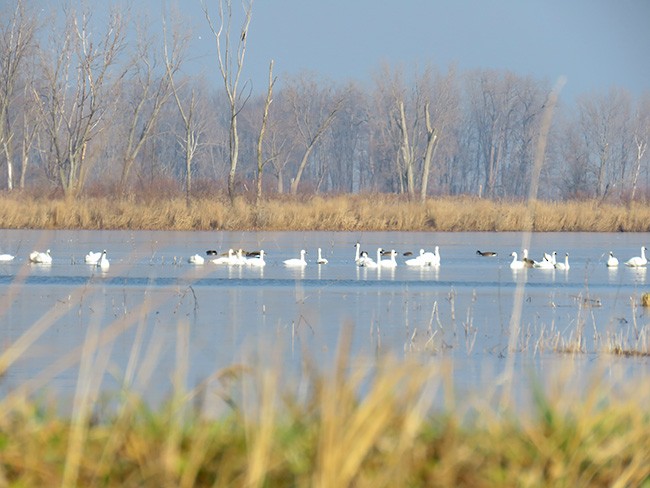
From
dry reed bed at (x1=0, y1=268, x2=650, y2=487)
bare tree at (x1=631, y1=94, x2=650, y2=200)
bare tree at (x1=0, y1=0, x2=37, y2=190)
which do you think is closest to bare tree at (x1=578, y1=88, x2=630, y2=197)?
bare tree at (x1=631, y1=94, x2=650, y2=200)

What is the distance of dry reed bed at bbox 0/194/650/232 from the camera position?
34.2 meters

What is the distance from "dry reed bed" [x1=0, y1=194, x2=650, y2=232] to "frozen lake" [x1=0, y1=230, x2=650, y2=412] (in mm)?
5881

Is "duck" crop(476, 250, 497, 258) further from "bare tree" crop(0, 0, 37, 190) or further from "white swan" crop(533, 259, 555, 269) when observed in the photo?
"bare tree" crop(0, 0, 37, 190)

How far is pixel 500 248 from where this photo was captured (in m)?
29.5

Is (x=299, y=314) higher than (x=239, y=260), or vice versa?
(x=299, y=314)

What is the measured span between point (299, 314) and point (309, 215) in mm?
21750

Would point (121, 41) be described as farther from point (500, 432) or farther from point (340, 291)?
point (500, 432)

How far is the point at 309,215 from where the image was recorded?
1362 inches

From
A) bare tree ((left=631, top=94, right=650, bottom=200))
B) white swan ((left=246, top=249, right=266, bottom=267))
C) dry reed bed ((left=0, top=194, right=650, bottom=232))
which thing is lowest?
white swan ((left=246, top=249, right=266, bottom=267))

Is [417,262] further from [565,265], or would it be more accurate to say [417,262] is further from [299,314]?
[299,314]

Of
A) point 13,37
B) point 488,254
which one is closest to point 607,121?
point 13,37

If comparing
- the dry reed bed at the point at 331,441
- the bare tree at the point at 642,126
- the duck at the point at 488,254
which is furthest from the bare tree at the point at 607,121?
the dry reed bed at the point at 331,441

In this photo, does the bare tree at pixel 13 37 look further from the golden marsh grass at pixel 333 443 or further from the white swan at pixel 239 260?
the golden marsh grass at pixel 333 443

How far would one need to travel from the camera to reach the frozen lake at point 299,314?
770 centimetres
